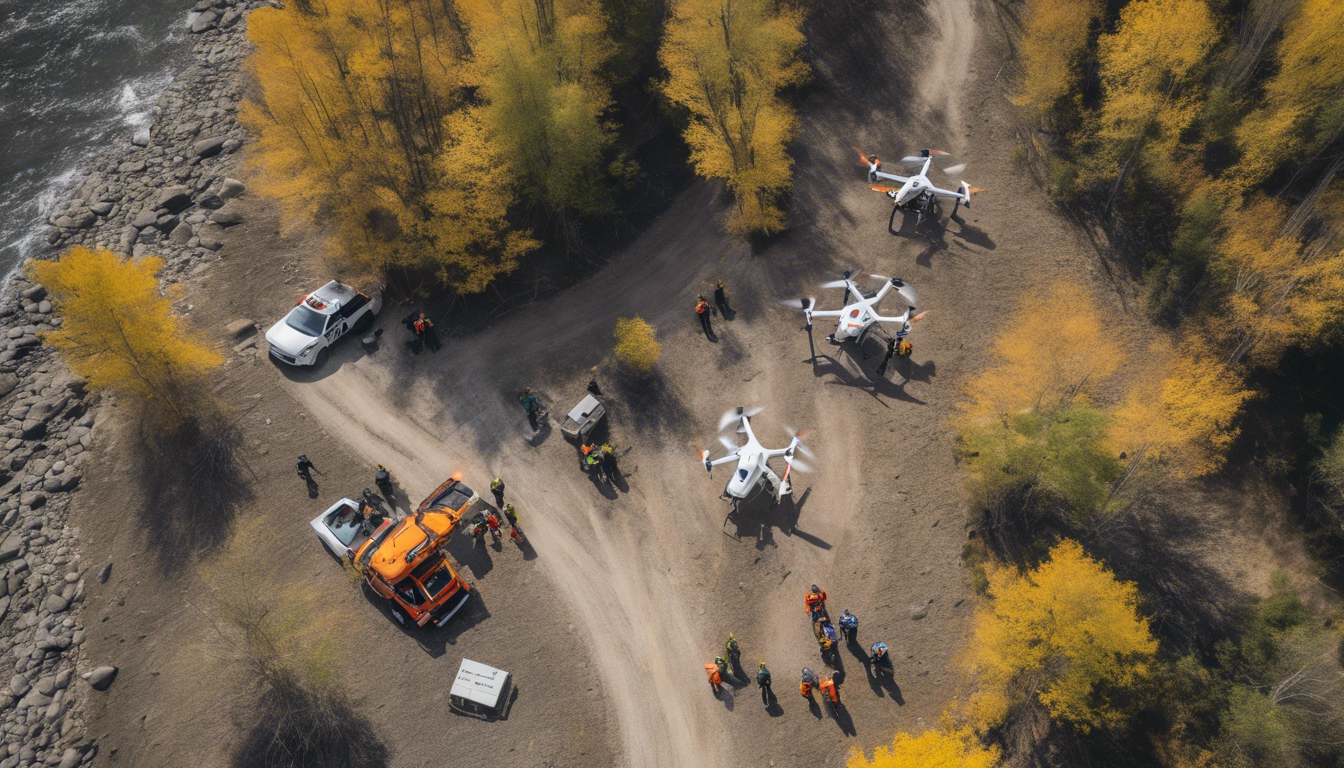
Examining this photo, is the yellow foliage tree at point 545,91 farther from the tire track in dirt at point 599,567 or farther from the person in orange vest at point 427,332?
the tire track in dirt at point 599,567

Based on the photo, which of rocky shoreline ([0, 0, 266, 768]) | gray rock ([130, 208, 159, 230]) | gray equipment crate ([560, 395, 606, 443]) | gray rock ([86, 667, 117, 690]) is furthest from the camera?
gray rock ([130, 208, 159, 230])

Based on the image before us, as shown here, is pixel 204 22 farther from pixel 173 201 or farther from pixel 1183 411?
pixel 1183 411

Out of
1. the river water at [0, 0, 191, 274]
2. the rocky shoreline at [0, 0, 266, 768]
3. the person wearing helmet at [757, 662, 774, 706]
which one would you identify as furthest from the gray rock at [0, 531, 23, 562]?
the person wearing helmet at [757, 662, 774, 706]

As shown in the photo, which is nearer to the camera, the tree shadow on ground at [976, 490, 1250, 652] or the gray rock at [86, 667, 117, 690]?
the gray rock at [86, 667, 117, 690]

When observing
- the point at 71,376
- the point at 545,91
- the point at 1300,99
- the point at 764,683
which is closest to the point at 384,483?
the point at 764,683

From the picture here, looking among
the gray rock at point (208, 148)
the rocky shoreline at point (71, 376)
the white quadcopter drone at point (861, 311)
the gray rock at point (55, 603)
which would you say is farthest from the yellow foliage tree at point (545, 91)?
the gray rock at point (55, 603)

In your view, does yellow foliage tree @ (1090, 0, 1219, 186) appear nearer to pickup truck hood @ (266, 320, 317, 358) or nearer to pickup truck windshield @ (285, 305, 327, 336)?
pickup truck windshield @ (285, 305, 327, 336)
